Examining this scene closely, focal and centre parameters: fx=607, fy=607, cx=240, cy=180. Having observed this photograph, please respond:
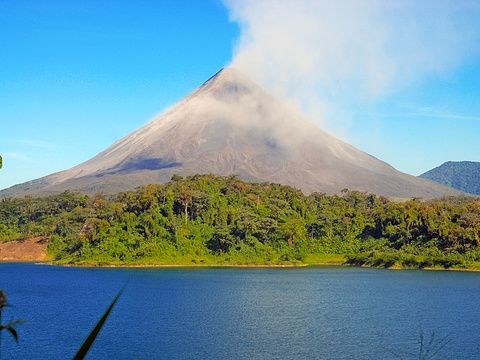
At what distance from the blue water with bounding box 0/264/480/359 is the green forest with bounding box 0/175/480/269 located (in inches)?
273

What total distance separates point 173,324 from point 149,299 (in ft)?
23.1

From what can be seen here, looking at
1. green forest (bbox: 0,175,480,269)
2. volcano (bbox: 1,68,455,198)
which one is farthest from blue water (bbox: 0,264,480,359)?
volcano (bbox: 1,68,455,198)

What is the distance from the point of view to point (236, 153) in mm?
119562

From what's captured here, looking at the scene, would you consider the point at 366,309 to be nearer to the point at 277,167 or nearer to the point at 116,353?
the point at 116,353

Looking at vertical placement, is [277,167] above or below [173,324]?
above

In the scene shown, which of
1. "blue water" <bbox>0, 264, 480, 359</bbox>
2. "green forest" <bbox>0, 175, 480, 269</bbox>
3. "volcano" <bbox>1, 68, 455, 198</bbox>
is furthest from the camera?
"volcano" <bbox>1, 68, 455, 198</bbox>

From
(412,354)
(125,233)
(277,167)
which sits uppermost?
(277,167)

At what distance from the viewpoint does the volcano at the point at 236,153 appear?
11250 cm

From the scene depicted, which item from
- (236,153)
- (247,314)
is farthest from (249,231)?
(236,153)

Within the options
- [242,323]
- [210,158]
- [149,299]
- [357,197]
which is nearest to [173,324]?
[242,323]

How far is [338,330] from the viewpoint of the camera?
20.8 metres

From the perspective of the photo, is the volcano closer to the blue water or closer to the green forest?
the green forest

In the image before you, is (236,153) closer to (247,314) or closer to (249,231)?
(249,231)

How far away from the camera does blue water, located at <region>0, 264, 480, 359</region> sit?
58.3 feet
